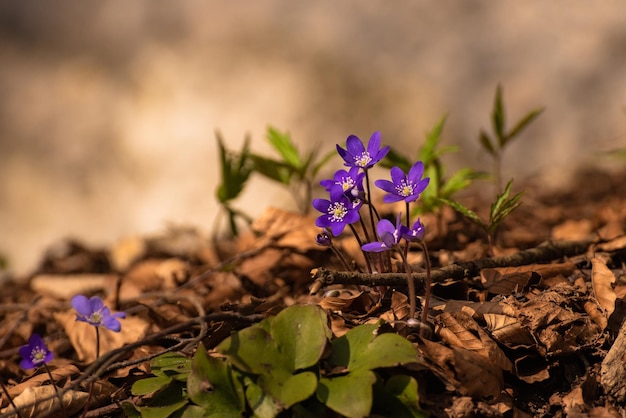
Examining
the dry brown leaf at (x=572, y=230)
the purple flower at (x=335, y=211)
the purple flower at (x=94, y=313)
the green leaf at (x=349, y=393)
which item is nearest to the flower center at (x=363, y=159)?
the purple flower at (x=335, y=211)

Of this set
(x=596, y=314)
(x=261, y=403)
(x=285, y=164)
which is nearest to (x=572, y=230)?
(x=596, y=314)

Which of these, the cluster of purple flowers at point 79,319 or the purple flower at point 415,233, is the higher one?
the purple flower at point 415,233

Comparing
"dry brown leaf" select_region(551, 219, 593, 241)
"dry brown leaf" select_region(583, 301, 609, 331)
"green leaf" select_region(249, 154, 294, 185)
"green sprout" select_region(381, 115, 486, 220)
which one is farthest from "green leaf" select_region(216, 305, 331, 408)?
"dry brown leaf" select_region(551, 219, 593, 241)

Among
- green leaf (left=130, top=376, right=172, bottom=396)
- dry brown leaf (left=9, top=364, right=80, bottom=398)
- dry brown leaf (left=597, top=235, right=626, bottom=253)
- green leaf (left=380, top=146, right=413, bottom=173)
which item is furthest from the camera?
green leaf (left=380, top=146, right=413, bottom=173)

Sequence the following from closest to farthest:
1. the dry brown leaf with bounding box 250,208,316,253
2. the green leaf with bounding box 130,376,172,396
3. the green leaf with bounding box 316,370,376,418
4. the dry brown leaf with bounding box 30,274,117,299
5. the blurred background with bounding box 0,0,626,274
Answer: the green leaf with bounding box 316,370,376,418 → the green leaf with bounding box 130,376,172,396 → the dry brown leaf with bounding box 250,208,316,253 → the dry brown leaf with bounding box 30,274,117,299 → the blurred background with bounding box 0,0,626,274

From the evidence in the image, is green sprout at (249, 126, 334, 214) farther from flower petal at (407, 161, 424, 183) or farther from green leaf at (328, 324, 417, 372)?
green leaf at (328, 324, 417, 372)

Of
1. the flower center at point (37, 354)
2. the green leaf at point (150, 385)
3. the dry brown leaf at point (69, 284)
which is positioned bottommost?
the dry brown leaf at point (69, 284)

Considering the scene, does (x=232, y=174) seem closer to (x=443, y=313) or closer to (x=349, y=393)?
(x=443, y=313)

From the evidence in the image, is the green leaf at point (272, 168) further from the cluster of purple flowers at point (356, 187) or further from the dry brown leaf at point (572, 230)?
the dry brown leaf at point (572, 230)
